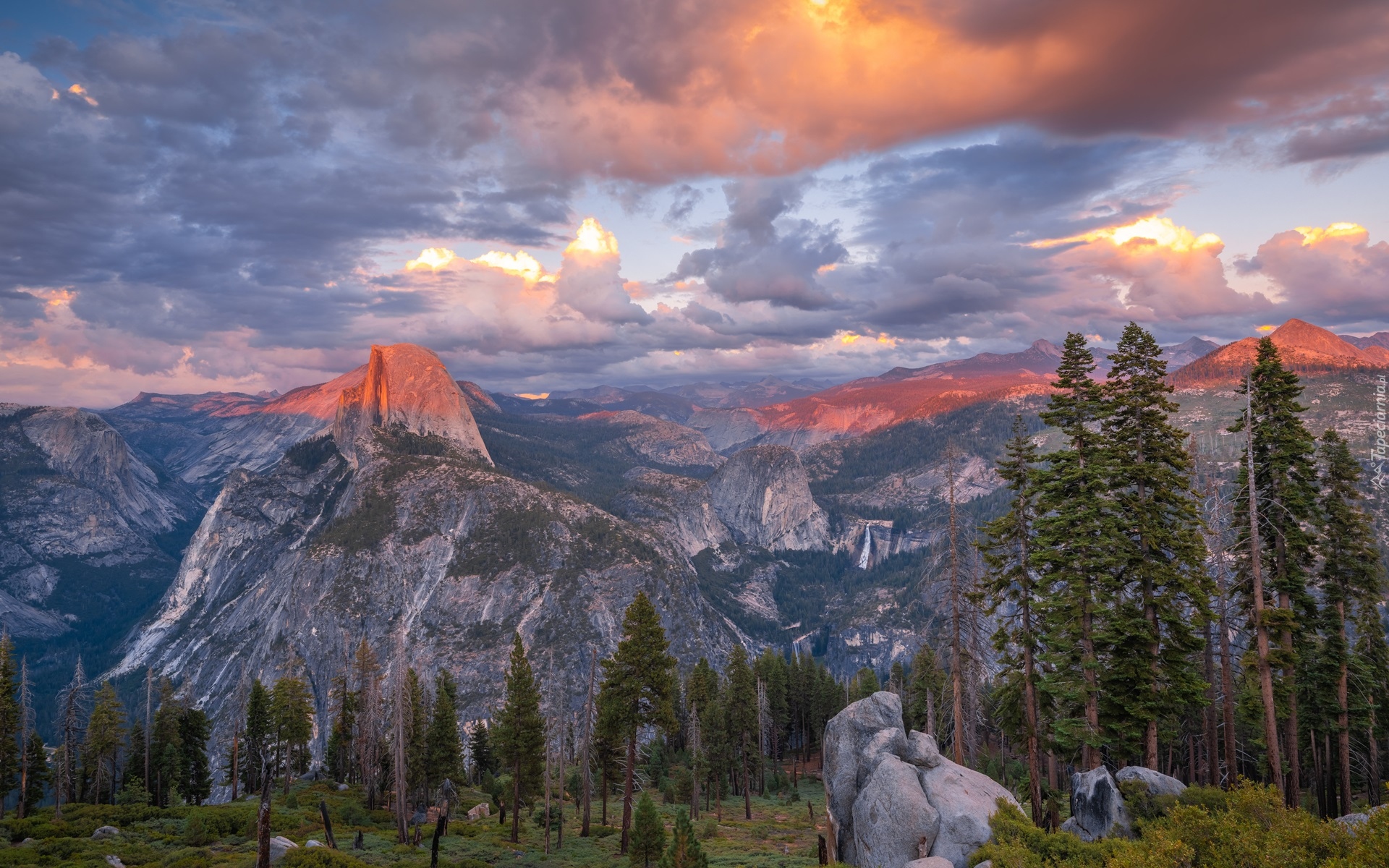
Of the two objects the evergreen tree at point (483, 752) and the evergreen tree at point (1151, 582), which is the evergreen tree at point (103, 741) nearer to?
the evergreen tree at point (483, 752)

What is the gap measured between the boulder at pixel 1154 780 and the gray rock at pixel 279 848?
34.2m

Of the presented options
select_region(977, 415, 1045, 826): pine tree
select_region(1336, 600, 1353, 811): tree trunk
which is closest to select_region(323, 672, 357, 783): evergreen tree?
select_region(977, 415, 1045, 826): pine tree

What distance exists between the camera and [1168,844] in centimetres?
1647

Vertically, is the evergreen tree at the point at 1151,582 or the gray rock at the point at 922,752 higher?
the evergreen tree at the point at 1151,582

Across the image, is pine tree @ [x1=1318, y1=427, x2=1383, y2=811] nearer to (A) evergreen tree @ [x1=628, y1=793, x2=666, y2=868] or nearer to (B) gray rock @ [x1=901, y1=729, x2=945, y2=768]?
(B) gray rock @ [x1=901, y1=729, x2=945, y2=768]

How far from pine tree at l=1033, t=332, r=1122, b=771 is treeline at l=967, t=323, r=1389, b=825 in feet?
0.27

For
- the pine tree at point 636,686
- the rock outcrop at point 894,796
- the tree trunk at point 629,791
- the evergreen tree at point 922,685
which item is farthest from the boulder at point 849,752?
the evergreen tree at point 922,685

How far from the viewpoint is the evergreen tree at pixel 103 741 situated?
243 feet

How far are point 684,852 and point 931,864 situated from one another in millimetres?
10925

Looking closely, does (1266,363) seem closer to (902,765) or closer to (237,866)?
(902,765)

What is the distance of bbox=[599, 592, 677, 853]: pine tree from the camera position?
1725 inches

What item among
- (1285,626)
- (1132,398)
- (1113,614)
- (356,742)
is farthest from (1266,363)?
(356,742)

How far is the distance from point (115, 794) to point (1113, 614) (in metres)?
103

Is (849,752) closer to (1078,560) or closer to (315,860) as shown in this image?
(1078,560)
